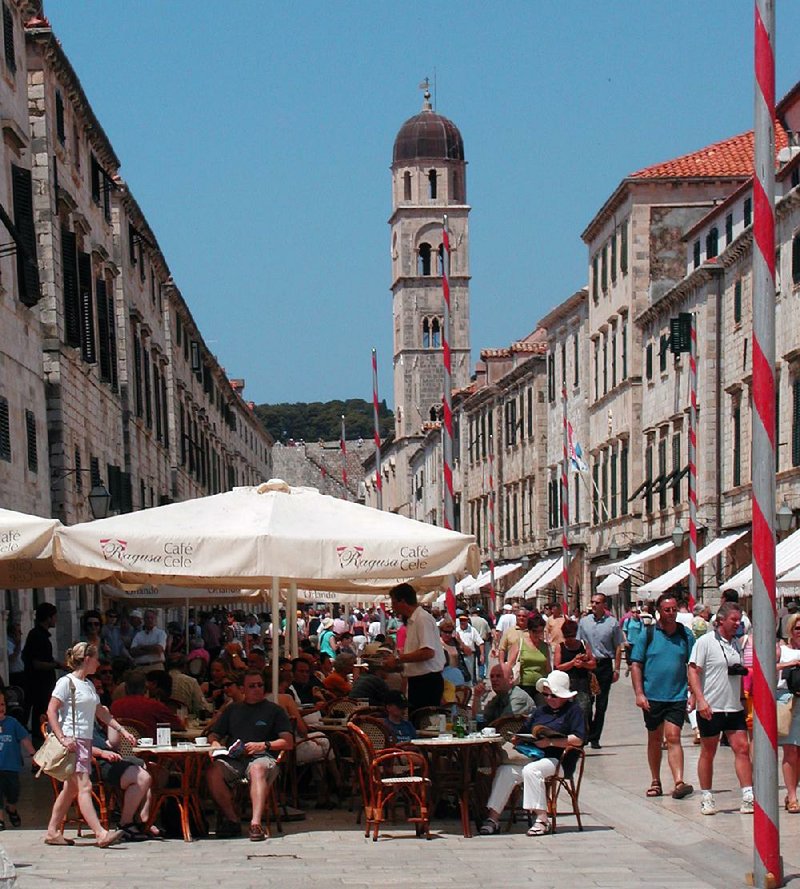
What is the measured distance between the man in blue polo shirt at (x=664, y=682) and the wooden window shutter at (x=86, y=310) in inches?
707

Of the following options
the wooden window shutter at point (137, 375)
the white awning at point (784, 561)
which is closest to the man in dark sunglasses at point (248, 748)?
the white awning at point (784, 561)

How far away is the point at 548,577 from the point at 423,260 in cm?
5995

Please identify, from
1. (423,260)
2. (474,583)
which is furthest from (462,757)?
(423,260)

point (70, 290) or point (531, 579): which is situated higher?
point (70, 290)

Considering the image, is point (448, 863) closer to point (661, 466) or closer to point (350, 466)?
point (661, 466)

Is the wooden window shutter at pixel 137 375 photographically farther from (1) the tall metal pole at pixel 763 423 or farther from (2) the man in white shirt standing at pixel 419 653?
(1) the tall metal pole at pixel 763 423

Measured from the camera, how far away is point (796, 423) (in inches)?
1410

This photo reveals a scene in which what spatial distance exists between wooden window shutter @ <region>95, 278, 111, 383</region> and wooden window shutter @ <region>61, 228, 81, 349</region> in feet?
7.38

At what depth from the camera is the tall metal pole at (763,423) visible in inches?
402

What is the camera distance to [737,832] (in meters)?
12.7

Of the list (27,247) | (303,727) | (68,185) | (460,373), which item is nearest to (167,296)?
(68,185)

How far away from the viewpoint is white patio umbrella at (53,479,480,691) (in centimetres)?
1359

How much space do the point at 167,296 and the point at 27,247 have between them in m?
27.5

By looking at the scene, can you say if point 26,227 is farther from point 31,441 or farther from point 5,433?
point 31,441
